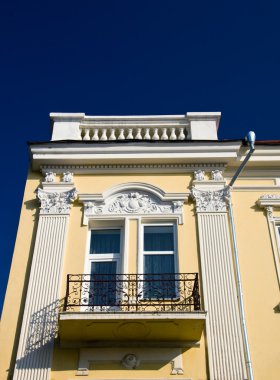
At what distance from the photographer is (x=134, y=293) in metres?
10.5

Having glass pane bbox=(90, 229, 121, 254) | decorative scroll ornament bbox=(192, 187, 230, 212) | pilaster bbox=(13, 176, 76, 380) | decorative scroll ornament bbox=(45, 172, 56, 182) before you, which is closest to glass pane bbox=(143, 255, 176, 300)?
glass pane bbox=(90, 229, 121, 254)

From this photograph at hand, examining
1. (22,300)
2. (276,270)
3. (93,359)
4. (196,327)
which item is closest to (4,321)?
(22,300)

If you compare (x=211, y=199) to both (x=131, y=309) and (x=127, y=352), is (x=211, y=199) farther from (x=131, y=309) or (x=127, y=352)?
(x=127, y=352)

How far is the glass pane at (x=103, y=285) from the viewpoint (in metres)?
10.4

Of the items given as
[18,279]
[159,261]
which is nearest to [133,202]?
[159,261]

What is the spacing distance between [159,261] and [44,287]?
2.58m

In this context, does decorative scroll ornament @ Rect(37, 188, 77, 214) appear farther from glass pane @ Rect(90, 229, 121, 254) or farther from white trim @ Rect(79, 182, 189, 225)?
glass pane @ Rect(90, 229, 121, 254)

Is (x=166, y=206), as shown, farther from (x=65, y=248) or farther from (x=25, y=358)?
(x=25, y=358)

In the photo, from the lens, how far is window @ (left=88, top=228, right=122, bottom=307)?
1044cm

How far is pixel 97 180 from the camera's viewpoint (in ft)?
41.5

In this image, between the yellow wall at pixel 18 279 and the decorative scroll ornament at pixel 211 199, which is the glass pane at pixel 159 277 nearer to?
the decorative scroll ornament at pixel 211 199

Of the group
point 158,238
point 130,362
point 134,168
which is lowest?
point 130,362

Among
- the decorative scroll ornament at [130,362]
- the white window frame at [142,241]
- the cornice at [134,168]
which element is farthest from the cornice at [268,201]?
the decorative scroll ornament at [130,362]

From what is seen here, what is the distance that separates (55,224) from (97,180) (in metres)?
1.66
